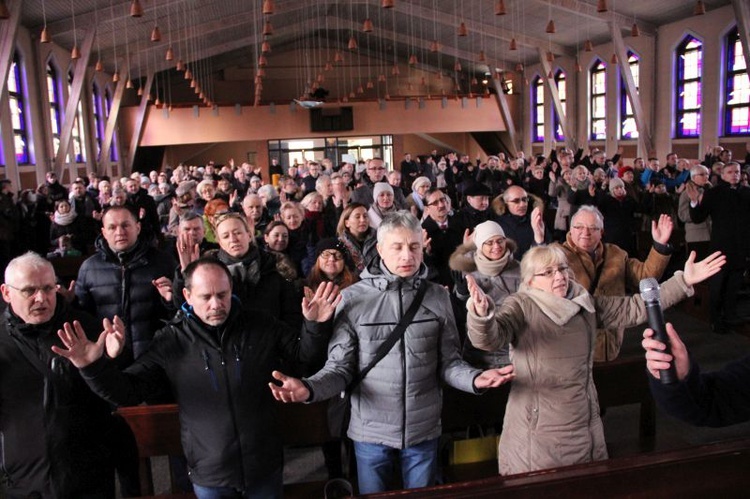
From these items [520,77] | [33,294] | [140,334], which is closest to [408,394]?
[33,294]

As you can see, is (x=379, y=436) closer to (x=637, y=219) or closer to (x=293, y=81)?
(x=637, y=219)

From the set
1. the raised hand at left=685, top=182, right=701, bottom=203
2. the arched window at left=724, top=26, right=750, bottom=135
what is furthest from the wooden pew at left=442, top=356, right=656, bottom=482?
the arched window at left=724, top=26, right=750, bottom=135

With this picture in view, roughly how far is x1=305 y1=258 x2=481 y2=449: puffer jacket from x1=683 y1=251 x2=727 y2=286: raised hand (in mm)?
1142

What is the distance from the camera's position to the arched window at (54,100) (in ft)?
58.7

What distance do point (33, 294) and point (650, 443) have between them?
3369 millimetres

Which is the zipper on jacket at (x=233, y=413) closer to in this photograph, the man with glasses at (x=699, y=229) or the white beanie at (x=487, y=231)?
the white beanie at (x=487, y=231)

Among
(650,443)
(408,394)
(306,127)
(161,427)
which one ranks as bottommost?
(650,443)

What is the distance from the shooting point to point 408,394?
2.60m

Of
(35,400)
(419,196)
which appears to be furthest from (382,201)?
(35,400)

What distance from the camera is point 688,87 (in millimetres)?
18094

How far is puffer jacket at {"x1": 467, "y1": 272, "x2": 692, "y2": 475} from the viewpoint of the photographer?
2.64 meters

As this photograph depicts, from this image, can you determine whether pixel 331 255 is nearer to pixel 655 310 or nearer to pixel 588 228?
pixel 588 228

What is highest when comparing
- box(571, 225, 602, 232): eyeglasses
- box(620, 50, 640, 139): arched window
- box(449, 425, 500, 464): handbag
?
box(620, 50, 640, 139): arched window

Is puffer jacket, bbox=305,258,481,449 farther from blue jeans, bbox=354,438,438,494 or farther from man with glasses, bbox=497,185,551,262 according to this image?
man with glasses, bbox=497,185,551,262
